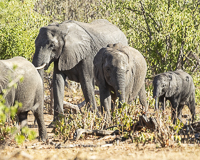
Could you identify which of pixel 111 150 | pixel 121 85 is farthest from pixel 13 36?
pixel 111 150

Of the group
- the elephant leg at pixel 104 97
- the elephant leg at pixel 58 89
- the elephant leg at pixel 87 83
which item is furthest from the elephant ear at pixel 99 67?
the elephant leg at pixel 58 89

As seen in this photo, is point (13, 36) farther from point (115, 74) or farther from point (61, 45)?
point (115, 74)

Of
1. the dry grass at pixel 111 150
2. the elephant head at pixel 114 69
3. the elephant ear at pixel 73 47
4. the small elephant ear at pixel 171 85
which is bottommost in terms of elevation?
the dry grass at pixel 111 150

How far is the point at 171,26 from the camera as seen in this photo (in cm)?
1117

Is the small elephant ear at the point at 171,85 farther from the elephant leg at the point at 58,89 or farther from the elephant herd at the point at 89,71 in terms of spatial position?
the elephant leg at the point at 58,89

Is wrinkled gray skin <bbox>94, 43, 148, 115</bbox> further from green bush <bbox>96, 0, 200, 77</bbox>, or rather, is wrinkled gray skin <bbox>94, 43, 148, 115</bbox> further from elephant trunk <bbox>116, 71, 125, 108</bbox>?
green bush <bbox>96, 0, 200, 77</bbox>

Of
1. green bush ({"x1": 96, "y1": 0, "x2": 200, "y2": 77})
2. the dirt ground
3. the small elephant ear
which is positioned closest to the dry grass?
the dirt ground

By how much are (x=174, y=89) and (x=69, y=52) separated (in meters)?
2.76

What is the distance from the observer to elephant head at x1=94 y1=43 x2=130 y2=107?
23.9 ft

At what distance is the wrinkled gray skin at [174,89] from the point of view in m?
9.62

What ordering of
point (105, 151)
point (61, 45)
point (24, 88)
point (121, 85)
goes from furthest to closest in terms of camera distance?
point (61, 45) < point (121, 85) < point (24, 88) < point (105, 151)

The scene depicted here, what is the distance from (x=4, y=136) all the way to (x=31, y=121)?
4843mm

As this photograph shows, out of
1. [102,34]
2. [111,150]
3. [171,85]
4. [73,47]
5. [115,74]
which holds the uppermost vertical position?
[102,34]

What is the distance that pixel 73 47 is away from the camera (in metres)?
9.23
